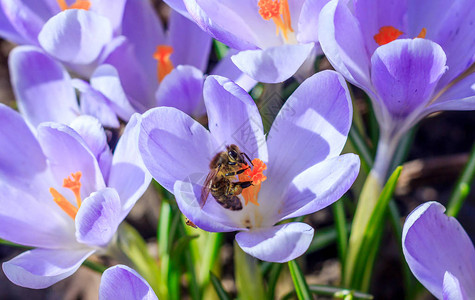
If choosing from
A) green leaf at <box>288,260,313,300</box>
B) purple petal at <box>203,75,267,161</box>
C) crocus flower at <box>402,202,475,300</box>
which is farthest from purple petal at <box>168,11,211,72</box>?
crocus flower at <box>402,202,475,300</box>

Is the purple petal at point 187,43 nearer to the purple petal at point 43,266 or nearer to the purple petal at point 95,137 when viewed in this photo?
the purple petal at point 95,137

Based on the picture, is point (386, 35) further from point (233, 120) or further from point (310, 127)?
point (233, 120)

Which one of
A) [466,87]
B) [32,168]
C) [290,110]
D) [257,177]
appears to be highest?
[466,87]

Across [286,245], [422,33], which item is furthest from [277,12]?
[286,245]

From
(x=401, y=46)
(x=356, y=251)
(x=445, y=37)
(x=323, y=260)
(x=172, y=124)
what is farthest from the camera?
(x=323, y=260)

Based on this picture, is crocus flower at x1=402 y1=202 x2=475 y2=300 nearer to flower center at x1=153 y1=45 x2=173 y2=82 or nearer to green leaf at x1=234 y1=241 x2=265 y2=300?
green leaf at x1=234 y1=241 x2=265 y2=300

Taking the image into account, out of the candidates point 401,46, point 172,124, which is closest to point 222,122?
point 172,124

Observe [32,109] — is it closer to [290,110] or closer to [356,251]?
[290,110]
